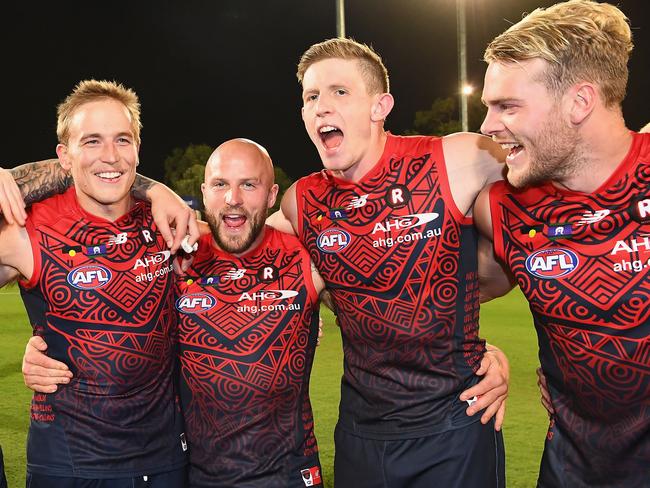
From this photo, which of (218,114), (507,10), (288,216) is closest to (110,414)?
(288,216)

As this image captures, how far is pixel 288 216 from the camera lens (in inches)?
140

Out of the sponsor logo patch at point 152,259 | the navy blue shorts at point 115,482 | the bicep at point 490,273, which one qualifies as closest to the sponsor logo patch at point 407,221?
the bicep at point 490,273

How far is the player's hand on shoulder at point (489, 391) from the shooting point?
9.97 feet

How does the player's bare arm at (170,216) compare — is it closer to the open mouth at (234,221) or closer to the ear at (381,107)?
the open mouth at (234,221)

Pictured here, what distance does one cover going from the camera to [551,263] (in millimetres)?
2641

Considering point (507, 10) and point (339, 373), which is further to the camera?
point (507, 10)

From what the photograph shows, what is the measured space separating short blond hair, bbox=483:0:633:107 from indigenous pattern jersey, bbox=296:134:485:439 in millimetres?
667

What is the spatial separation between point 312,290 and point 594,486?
4.74 ft

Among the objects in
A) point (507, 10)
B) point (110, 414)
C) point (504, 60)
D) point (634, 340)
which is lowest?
point (110, 414)

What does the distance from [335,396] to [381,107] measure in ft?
13.7

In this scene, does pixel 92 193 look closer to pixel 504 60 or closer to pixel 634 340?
pixel 504 60

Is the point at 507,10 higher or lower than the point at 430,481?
higher

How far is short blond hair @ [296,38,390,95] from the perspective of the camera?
3.23 meters

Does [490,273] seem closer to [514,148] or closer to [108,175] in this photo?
[514,148]
